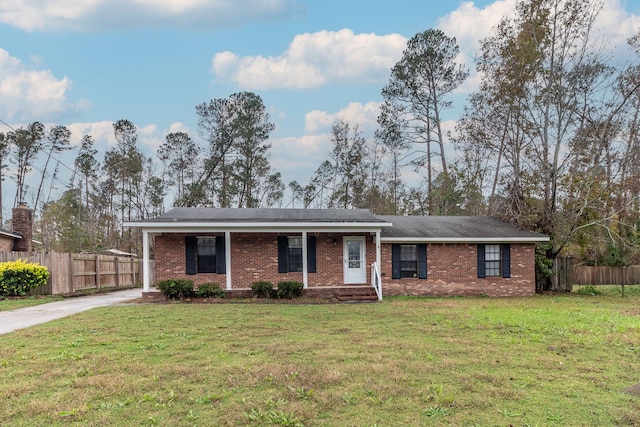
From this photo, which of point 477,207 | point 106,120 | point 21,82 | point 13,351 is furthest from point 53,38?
point 477,207

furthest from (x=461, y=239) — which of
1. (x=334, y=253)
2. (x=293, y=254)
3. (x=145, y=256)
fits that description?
(x=145, y=256)

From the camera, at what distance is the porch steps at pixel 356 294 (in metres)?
15.2

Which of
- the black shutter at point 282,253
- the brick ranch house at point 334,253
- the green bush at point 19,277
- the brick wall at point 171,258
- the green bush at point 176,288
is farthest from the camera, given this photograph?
the black shutter at point 282,253

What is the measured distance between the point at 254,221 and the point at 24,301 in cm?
754

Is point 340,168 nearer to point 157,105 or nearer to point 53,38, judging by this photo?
point 157,105

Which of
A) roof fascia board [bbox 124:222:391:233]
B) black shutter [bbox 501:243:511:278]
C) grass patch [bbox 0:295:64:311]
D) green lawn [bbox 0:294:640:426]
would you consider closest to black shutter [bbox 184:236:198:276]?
roof fascia board [bbox 124:222:391:233]

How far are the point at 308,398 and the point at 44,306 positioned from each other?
464 inches

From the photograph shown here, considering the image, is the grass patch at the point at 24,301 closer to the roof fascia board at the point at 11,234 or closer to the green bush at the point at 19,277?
the green bush at the point at 19,277

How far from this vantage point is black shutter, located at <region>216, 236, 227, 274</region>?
629 inches

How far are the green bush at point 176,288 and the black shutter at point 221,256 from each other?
1.24m

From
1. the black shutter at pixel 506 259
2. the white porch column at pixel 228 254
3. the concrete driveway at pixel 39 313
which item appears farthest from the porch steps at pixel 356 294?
the concrete driveway at pixel 39 313

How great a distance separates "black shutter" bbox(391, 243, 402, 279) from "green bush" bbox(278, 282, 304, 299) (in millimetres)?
3635

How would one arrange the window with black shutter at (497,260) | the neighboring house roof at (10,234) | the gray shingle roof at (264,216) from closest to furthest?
the gray shingle roof at (264,216) → the window with black shutter at (497,260) → the neighboring house roof at (10,234)

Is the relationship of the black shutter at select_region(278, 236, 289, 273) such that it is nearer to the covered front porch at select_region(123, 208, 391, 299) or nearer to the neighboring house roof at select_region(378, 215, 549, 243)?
the covered front porch at select_region(123, 208, 391, 299)
